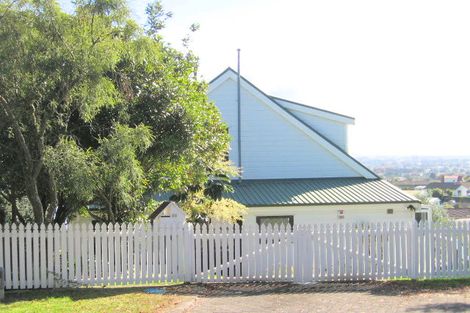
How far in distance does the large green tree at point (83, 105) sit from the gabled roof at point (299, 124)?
9.31m

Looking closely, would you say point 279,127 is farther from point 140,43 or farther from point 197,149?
point 140,43

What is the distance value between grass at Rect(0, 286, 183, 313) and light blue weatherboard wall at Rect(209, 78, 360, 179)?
12094mm

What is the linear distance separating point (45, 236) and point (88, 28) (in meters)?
4.36

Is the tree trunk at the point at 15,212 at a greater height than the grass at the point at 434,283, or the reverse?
the tree trunk at the point at 15,212

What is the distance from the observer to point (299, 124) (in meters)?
23.2

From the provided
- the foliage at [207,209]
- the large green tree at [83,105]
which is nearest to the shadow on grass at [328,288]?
the large green tree at [83,105]

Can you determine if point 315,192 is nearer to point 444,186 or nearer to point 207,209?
point 207,209

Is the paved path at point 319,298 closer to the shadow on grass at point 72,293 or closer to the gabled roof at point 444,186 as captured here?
the shadow on grass at point 72,293

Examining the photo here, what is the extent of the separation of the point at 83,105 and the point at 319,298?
18.4 feet

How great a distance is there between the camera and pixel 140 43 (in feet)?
34.2

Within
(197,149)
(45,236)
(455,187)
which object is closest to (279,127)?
(197,149)

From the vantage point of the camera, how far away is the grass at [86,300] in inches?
386

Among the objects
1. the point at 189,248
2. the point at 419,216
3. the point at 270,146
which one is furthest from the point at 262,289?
the point at 419,216

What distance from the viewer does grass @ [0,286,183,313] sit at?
32.2ft
